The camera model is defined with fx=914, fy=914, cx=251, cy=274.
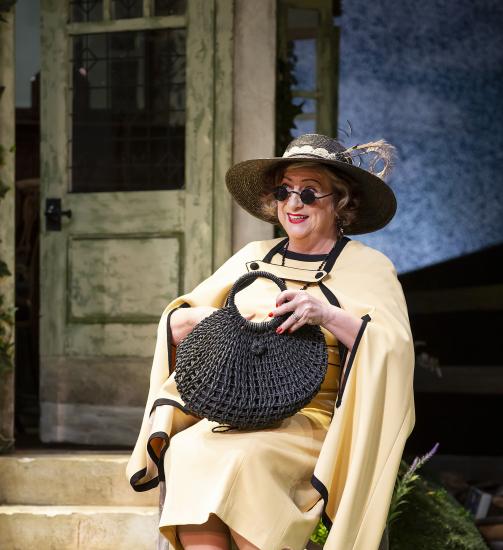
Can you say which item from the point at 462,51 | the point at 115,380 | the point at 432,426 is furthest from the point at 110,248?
the point at 462,51

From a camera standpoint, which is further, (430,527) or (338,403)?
(430,527)

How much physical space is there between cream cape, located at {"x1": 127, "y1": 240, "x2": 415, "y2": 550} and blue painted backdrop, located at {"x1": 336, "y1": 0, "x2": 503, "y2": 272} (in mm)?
5078

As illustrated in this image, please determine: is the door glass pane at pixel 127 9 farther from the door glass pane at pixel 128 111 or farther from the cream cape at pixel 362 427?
the cream cape at pixel 362 427

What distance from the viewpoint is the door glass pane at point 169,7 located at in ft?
14.7

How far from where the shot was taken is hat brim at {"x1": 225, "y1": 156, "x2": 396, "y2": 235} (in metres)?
2.82

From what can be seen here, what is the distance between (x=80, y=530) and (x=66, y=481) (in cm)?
27

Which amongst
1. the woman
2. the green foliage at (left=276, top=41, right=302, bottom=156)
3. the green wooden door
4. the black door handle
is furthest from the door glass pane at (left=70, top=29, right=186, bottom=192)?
the woman

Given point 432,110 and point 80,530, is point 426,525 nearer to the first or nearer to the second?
point 80,530

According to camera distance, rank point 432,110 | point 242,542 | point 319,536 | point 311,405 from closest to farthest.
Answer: point 242,542
point 311,405
point 319,536
point 432,110

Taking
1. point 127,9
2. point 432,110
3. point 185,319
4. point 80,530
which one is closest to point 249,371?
point 185,319

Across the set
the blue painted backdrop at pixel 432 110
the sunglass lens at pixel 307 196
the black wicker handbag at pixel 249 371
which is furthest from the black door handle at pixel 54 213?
the blue painted backdrop at pixel 432 110

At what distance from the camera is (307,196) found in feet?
9.16

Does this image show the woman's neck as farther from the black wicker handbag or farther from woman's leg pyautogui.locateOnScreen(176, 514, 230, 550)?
woman's leg pyautogui.locateOnScreen(176, 514, 230, 550)

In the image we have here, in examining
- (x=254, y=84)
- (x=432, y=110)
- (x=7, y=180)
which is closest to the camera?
(x=7, y=180)
